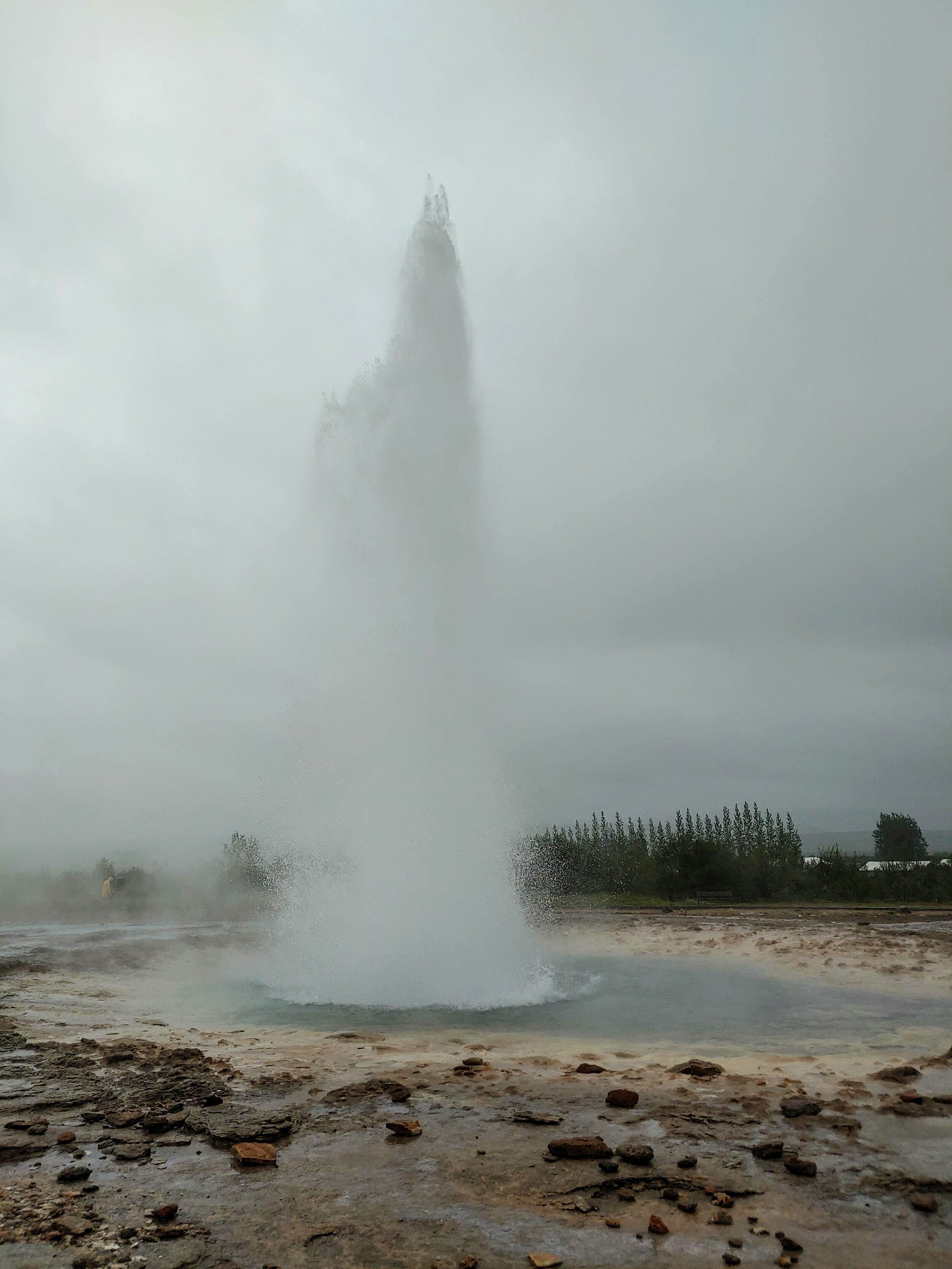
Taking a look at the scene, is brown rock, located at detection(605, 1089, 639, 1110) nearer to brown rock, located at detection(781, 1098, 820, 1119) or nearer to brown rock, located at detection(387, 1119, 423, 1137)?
brown rock, located at detection(781, 1098, 820, 1119)

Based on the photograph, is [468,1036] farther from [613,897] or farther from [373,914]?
[613,897]

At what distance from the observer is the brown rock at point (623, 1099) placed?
9.07m

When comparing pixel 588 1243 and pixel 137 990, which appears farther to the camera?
pixel 137 990

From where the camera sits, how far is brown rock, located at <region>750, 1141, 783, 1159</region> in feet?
24.0

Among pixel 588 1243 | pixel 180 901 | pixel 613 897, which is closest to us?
pixel 588 1243

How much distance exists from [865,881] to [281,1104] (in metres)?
56.0

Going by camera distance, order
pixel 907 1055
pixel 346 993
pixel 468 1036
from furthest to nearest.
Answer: pixel 346 993
pixel 468 1036
pixel 907 1055

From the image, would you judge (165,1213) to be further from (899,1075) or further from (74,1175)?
(899,1075)

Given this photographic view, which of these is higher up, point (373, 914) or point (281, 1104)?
point (373, 914)

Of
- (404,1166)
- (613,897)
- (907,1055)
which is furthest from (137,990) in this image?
(613,897)

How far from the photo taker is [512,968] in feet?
63.5

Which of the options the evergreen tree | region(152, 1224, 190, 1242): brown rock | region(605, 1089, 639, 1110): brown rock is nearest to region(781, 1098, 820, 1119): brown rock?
region(605, 1089, 639, 1110): brown rock

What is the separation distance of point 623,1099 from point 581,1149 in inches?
75.0

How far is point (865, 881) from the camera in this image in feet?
179
